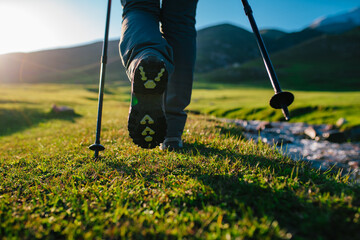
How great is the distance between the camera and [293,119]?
1462cm

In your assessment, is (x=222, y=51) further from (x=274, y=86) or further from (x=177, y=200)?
(x=177, y=200)

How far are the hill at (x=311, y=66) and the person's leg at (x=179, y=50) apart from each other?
2304 inches

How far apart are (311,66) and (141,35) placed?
302ft

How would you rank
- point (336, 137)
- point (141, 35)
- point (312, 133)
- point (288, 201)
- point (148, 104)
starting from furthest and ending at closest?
point (312, 133) → point (336, 137) → point (141, 35) → point (148, 104) → point (288, 201)

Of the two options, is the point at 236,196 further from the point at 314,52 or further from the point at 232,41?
the point at 232,41

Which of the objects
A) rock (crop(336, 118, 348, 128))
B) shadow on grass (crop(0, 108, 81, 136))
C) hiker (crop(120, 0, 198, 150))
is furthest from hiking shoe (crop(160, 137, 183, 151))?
rock (crop(336, 118, 348, 128))

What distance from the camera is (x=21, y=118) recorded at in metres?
11.0

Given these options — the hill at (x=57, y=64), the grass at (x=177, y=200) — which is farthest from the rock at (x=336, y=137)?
the hill at (x=57, y=64)

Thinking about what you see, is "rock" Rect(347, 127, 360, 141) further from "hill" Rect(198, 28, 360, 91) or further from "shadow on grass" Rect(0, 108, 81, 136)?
"hill" Rect(198, 28, 360, 91)

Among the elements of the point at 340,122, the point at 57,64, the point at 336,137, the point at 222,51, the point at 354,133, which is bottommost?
the point at 336,137

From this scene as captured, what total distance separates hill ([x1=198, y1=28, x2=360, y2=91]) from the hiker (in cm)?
5857

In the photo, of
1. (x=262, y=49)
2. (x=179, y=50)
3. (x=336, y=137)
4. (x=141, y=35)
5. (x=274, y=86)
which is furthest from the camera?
(x=336, y=137)

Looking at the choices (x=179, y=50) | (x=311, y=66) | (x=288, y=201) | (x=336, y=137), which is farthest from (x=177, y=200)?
(x=311, y=66)

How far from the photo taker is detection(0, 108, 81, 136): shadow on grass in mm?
9266
